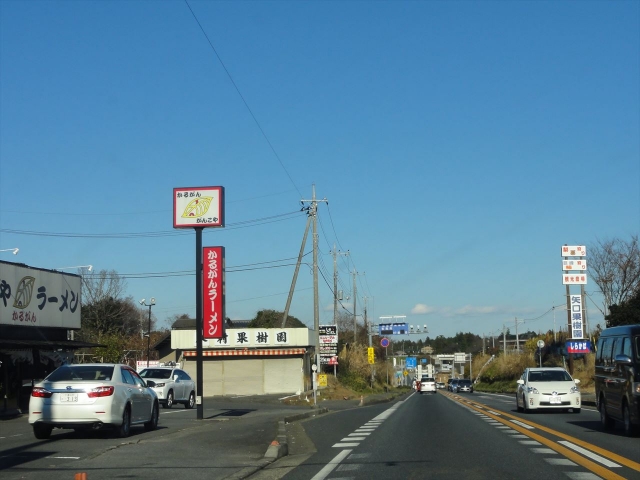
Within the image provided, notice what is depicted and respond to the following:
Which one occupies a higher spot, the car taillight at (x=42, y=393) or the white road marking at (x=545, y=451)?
the car taillight at (x=42, y=393)

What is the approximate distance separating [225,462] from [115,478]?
7.69ft

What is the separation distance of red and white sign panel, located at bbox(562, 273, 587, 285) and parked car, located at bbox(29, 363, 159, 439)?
4715 cm

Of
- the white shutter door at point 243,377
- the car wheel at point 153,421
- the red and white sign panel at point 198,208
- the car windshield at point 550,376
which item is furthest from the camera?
the white shutter door at point 243,377

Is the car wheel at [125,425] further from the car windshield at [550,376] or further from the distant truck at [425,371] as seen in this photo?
the distant truck at [425,371]

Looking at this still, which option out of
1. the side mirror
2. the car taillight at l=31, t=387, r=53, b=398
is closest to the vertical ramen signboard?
the car taillight at l=31, t=387, r=53, b=398

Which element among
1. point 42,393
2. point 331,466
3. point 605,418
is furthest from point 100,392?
point 605,418

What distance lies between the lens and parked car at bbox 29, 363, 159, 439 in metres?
15.4

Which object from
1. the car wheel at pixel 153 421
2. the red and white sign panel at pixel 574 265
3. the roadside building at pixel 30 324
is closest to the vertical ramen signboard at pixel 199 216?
the car wheel at pixel 153 421

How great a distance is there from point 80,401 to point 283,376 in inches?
1520

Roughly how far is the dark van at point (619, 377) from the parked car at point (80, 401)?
33.3 ft

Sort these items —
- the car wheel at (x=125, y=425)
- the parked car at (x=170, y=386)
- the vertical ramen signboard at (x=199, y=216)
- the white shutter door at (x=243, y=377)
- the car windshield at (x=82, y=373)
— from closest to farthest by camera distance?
the car windshield at (x=82, y=373)
the car wheel at (x=125, y=425)
the vertical ramen signboard at (x=199, y=216)
the parked car at (x=170, y=386)
the white shutter door at (x=243, y=377)

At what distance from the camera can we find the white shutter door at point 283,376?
53.3 m

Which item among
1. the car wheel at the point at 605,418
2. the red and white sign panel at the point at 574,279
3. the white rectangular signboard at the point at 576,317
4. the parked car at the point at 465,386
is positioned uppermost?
the red and white sign panel at the point at 574,279

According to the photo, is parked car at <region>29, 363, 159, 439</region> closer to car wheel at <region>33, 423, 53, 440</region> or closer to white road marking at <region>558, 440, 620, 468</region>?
car wheel at <region>33, 423, 53, 440</region>
